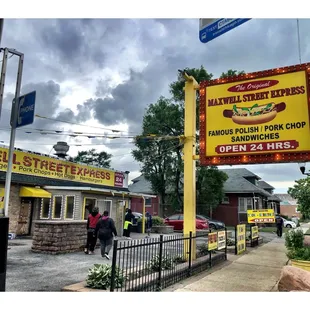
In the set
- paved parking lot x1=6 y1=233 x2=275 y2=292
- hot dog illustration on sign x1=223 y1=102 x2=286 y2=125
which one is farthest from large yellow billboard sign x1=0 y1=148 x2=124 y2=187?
hot dog illustration on sign x1=223 y1=102 x2=286 y2=125

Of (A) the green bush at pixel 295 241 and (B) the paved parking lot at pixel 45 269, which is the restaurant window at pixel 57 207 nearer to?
(B) the paved parking lot at pixel 45 269

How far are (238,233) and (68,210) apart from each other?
9.41 meters

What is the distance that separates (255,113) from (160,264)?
5171 millimetres

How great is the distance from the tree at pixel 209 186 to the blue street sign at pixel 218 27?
24.6 m

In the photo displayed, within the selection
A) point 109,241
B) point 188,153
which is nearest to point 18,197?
point 109,241

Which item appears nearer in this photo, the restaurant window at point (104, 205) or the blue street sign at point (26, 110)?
the blue street sign at point (26, 110)

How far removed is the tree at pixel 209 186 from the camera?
96.6 feet

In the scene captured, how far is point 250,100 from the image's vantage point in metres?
9.19

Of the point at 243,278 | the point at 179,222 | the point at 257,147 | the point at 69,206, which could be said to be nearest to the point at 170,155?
the point at 179,222

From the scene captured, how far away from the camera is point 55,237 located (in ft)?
32.8

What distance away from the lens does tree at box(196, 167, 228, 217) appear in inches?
1160

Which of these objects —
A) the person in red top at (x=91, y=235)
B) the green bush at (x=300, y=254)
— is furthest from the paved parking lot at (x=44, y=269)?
the green bush at (x=300, y=254)

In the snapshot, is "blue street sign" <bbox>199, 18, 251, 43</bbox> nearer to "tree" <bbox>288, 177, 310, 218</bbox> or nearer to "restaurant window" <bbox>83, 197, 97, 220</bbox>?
"tree" <bbox>288, 177, 310, 218</bbox>

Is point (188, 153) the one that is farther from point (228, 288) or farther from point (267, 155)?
point (228, 288)
